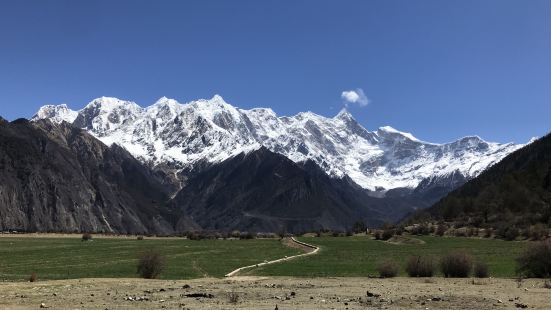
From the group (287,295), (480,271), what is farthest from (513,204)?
(287,295)

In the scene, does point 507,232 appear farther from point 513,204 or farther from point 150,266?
point 150,266

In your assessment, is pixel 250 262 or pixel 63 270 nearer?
pixel 63 270

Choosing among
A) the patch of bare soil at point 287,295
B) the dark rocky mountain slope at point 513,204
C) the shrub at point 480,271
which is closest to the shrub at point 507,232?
the dark rocky mountain slope at point 513,204

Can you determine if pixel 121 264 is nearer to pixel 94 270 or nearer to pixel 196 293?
pixel 94 270

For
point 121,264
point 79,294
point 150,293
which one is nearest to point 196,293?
point 150,293

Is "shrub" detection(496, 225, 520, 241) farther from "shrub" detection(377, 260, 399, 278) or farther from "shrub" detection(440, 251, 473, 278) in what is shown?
"shrub" detection(377, 260, 399, 278)

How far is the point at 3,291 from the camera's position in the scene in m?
33.4

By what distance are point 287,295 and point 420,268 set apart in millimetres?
16987

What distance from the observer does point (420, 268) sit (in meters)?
44.7

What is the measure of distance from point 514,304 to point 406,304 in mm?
4904

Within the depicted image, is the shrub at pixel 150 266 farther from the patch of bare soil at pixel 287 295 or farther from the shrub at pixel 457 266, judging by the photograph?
the shrub at pixel 457 266

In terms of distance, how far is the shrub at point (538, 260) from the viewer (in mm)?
41500

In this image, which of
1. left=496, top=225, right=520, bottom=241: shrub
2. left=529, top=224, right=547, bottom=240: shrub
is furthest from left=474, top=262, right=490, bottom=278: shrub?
left=496, top=225, right=520, bottom=241: shrub

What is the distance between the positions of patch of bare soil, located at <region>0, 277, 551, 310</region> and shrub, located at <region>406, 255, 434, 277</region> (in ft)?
13.6
